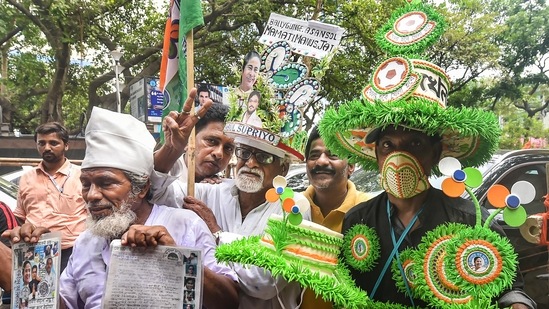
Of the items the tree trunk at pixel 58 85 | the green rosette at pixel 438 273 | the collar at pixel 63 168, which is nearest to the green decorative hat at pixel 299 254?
the green rosette at pixel 438 273

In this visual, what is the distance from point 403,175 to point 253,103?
3.54 feet

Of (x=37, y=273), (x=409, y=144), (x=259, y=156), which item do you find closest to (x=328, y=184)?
(x=259, y=156)

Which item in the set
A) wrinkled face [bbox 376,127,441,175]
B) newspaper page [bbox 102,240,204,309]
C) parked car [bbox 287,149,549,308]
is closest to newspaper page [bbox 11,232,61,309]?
newspaper page [bbox 102,240,204,309]

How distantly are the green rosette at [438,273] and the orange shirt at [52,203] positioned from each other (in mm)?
3501

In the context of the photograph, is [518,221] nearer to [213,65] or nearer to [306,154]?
[306,154]

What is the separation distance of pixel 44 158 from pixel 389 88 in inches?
153

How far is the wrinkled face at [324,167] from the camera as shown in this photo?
302 cm

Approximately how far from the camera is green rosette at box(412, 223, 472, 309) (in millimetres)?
1829

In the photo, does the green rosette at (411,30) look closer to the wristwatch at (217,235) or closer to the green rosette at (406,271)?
the green rosette at (406,271)

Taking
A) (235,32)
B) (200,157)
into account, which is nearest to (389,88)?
(200,157)

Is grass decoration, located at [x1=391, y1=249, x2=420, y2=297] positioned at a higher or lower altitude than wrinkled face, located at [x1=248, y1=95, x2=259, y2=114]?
lower

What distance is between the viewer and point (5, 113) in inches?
645

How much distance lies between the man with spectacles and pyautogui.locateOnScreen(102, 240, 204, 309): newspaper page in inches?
11.8

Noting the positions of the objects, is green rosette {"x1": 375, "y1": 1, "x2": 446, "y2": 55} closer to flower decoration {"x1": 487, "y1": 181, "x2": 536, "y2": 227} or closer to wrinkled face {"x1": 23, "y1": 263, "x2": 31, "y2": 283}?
flower decoration {"x1": 487, "y1": 181, "x2": 536, "y2": 227}
